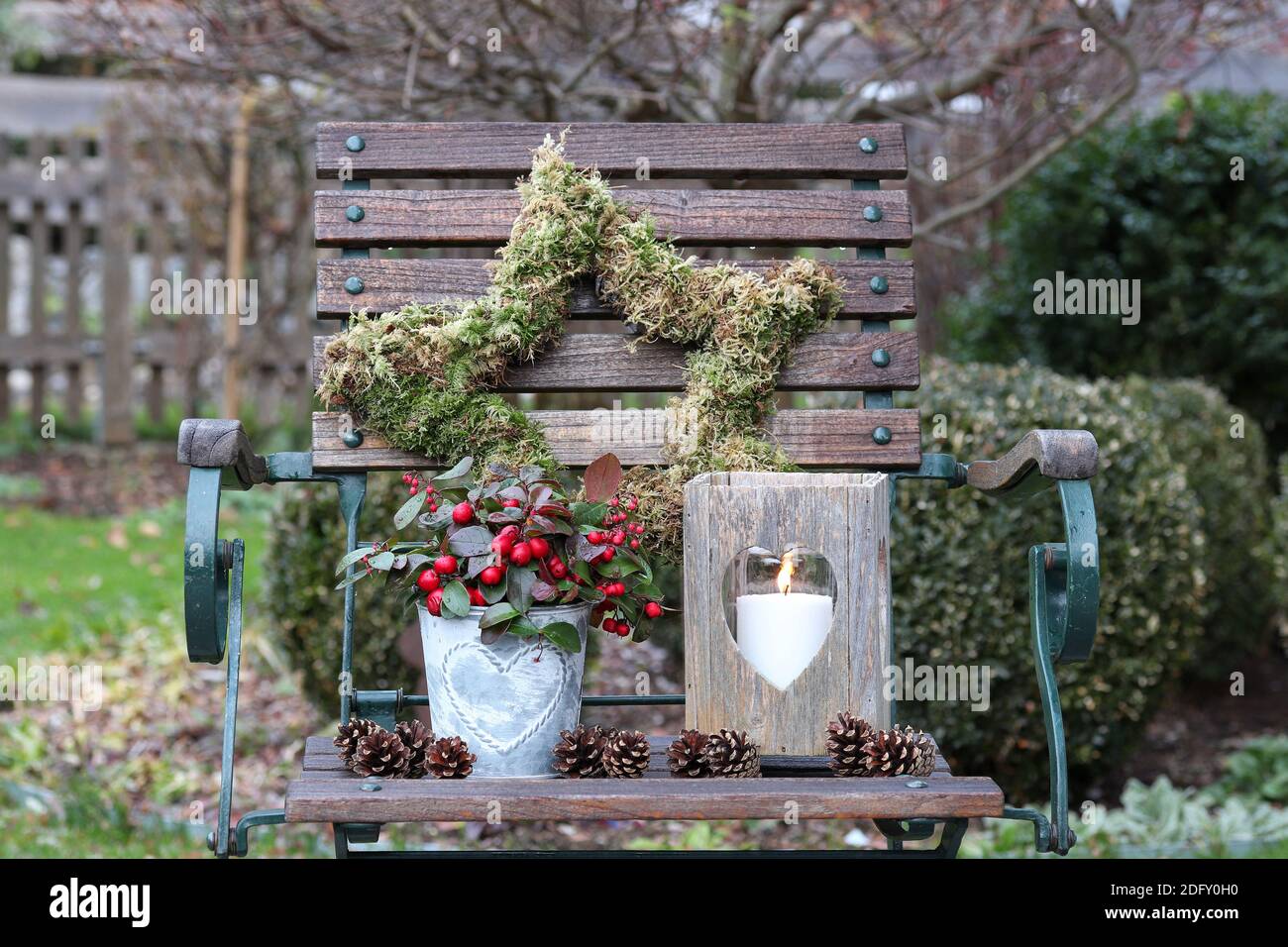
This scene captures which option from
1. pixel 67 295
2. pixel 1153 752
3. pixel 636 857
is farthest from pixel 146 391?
pixel 636 857

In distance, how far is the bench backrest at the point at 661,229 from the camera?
2312mm

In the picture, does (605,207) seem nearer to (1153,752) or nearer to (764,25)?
(764,25)

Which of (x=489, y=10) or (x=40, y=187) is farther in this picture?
(x=40, y=187)

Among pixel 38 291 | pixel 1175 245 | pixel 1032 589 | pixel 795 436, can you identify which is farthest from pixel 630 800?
pixel 38 291

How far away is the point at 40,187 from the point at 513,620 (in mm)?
7049

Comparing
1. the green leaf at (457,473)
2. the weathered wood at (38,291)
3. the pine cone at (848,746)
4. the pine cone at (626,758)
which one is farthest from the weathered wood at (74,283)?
the pine cone at (848,746)

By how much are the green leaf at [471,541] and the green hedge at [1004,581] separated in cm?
158

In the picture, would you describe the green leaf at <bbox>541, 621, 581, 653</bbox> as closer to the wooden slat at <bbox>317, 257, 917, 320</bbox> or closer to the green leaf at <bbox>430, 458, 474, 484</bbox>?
the green leaf at <bbox>430, 458, 474, 484</bbox>

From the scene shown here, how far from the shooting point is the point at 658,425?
2.30 meters

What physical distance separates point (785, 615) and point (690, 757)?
260 millimetres

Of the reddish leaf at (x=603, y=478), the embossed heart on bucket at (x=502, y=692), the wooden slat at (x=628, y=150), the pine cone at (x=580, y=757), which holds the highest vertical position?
the wooden slat at (x=628, y=150)

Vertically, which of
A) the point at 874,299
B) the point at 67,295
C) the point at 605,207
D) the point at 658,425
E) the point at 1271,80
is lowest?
the point at 658,425

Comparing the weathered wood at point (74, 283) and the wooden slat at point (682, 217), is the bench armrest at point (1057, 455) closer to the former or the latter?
the wooden slat at point (682, 217)

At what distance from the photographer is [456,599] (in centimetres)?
176
